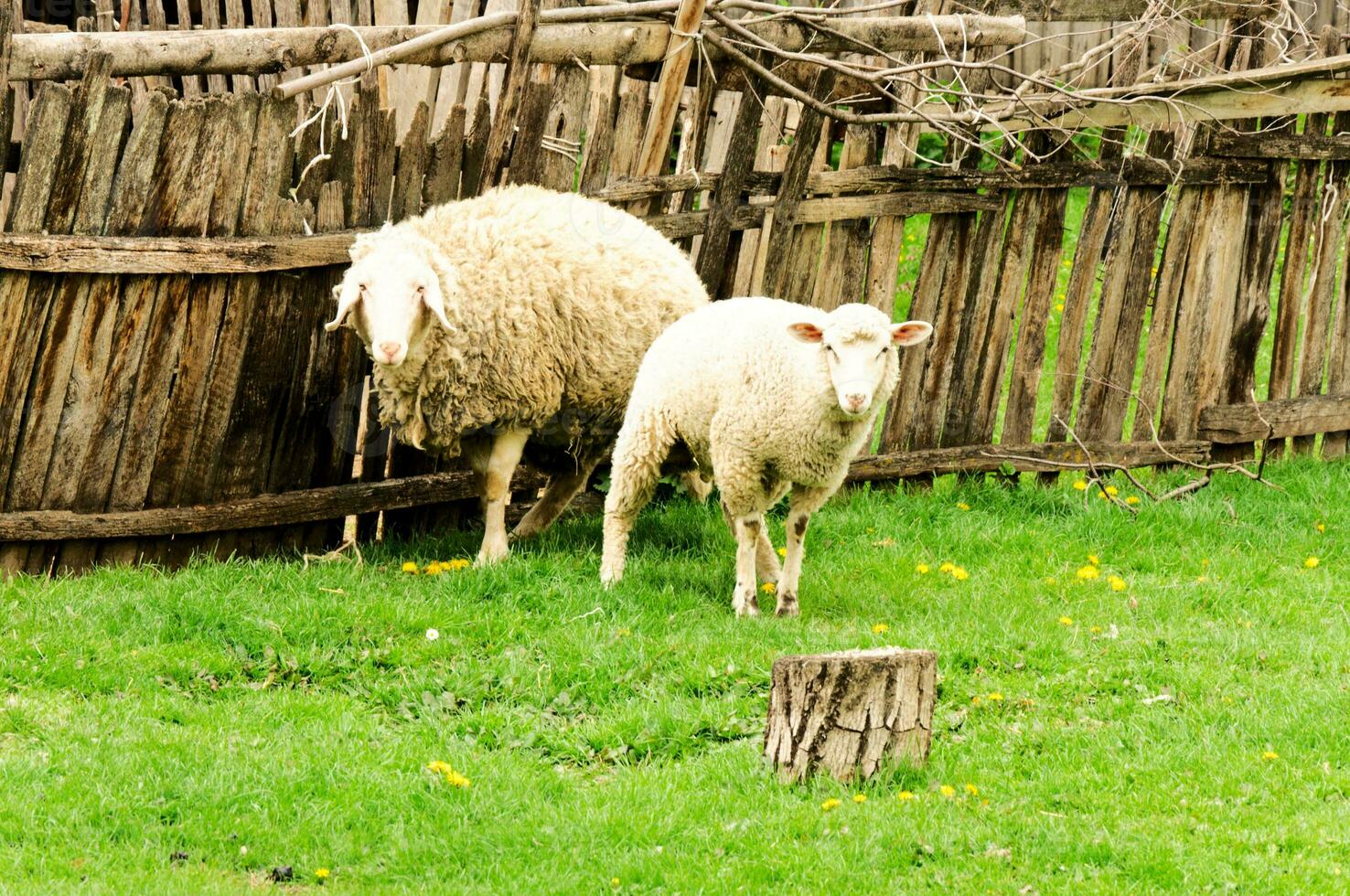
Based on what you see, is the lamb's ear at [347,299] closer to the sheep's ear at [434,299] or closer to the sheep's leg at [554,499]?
the sheep's ear at [434,299]

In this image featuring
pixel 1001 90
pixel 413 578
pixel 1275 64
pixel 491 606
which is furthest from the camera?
pixel 1275 64

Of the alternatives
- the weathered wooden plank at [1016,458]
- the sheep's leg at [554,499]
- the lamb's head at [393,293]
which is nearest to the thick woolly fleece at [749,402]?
the sheep's leg at [554,499]

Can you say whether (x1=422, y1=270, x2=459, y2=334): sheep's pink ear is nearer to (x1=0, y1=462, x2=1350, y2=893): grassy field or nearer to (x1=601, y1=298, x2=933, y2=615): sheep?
(x1=601, y1=298, x2=933, y2=615): sheep

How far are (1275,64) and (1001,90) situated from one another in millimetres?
1823

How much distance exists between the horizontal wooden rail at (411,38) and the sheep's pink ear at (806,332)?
2.26 metres

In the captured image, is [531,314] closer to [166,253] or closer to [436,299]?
[436,299]

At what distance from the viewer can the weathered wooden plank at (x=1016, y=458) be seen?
8.27 m

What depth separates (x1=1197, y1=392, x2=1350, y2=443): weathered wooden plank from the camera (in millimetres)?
8859

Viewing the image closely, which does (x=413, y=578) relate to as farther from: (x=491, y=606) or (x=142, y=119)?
(x=142, y=119)

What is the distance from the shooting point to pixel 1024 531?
24.8 ft

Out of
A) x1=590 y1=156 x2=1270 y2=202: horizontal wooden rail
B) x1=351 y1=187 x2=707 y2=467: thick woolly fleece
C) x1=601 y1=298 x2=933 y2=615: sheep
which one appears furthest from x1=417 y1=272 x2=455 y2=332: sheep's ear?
x1=590 y1=156 x2=1270 y2=202: horizontal wooden rail

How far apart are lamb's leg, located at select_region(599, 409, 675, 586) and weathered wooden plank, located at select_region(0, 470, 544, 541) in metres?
0.99

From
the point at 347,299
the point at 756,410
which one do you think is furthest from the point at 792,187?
the point at 347,299

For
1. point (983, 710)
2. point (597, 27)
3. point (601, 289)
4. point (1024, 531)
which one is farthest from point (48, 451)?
point (1024, 531)
